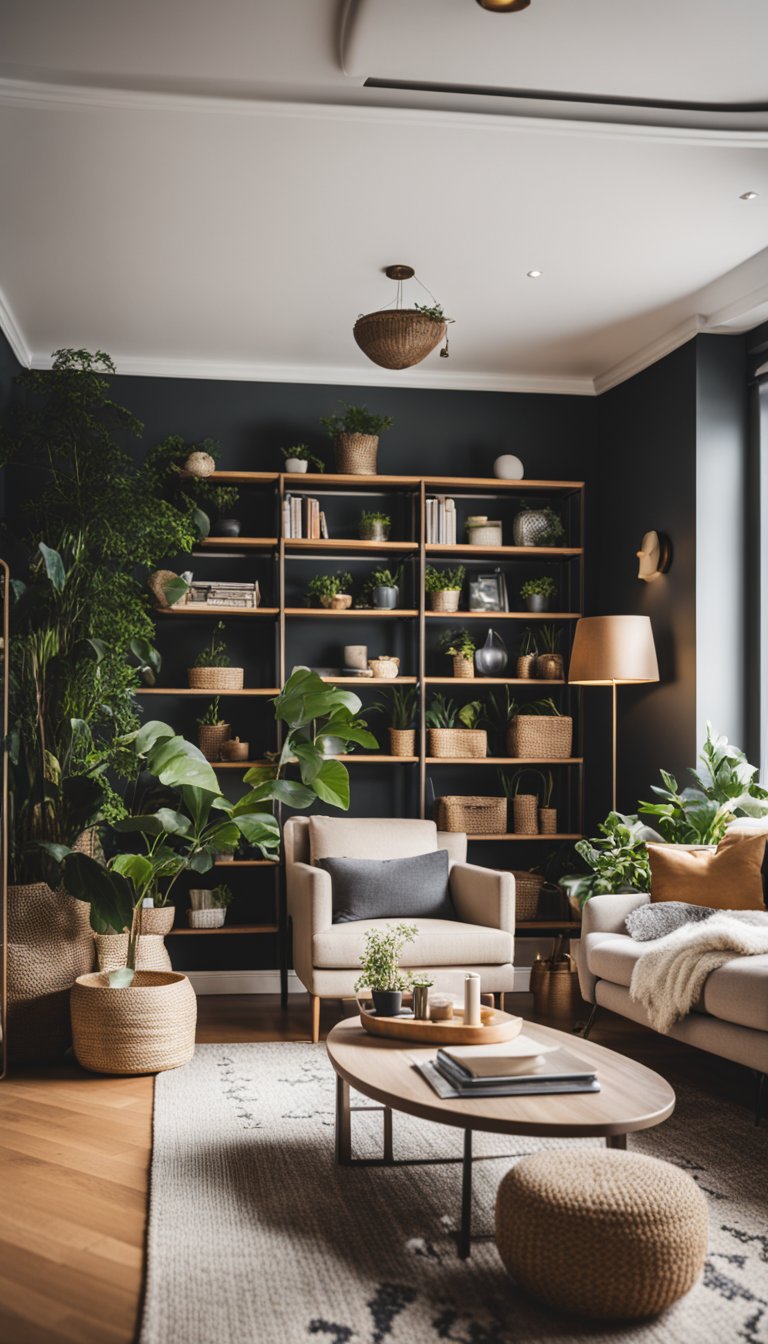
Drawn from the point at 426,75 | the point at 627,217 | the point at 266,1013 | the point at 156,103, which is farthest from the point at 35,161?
the point at 266,1013

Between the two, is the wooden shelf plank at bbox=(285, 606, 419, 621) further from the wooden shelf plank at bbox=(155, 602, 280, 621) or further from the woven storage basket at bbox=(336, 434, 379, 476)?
the woven storage basket at bbox=(336, 434, 379, 476)

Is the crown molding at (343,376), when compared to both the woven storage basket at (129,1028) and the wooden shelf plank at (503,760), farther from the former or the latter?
the woven storage basket at (129,1028)

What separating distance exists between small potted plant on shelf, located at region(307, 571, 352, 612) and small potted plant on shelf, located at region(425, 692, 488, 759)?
0.68 meters

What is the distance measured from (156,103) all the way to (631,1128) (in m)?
2.88

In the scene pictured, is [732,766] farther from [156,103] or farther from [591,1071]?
[156,103]

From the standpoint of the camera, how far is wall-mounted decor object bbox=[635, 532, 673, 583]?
5172 millimetres

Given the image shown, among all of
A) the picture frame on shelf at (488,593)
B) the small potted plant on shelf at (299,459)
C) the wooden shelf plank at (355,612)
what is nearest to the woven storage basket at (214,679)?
the wooden shelf plank at (355,612)

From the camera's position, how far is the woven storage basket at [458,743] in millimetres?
5621

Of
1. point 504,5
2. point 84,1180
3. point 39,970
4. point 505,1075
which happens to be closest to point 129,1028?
point 39,970

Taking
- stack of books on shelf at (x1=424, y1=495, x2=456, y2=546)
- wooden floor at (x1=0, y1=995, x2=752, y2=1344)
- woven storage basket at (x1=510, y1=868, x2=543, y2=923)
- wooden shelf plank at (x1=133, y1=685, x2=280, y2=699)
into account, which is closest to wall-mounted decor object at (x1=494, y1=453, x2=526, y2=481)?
stack of books on shelf at (x1=424, y1=495, x2=456, y2=546)

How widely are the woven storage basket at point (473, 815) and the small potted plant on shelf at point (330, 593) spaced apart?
1.04 meters

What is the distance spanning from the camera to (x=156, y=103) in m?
3.29

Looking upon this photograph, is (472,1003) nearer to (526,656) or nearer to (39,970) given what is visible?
(39,970)

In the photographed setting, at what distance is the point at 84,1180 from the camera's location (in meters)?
3.02
